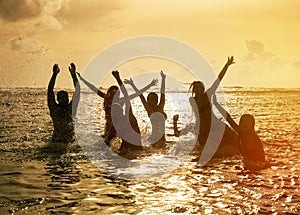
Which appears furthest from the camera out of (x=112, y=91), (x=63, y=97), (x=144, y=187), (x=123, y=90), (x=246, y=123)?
(x=63, y=97)

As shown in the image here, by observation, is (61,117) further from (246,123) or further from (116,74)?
(246,123)

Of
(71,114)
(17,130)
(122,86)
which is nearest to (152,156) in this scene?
(122,86)

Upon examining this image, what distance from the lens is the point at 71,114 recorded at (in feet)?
53.0

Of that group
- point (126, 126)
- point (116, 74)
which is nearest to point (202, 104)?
point (126, 126)

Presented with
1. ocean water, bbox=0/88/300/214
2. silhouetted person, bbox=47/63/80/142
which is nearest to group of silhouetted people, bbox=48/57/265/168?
silhouetted person, bbox=47/63/80/142

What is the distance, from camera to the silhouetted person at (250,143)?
12.2 meters

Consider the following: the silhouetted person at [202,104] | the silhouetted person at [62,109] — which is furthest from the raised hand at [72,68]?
the silhouetted person at [202,104]

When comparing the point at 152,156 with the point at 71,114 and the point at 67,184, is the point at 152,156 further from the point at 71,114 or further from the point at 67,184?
the point at 67,184

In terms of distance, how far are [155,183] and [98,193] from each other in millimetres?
1537

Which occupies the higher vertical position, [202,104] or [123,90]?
[123,90]

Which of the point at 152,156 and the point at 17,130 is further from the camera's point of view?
the point at 17,130

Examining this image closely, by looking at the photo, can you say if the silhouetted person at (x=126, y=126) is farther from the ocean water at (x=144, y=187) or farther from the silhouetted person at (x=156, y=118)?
the silhouetted person at (x=156, y=118)

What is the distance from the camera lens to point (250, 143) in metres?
12.4

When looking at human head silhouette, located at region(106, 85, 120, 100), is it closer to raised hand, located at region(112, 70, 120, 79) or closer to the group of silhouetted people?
the group of silhouetted people
